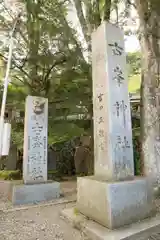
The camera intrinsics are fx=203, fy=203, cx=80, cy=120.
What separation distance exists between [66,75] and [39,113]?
2.07 metres

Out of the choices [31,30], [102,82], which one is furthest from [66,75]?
[102,82]

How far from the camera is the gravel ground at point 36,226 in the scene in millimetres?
2971

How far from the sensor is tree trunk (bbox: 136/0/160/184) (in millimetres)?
4945

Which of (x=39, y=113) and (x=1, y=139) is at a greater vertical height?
(x=39, y=113)

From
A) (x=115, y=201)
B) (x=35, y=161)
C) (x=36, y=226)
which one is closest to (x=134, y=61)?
(x=35, y=161)

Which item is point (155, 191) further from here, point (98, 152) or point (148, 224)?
point (98, 152)

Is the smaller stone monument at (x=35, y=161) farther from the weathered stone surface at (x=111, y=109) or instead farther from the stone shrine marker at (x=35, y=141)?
the weathered stone surface at (x=111, y=109)

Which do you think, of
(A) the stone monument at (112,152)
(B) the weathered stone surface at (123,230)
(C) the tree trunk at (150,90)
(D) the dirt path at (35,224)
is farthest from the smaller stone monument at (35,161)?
(C) the tree trunk at (150,90)

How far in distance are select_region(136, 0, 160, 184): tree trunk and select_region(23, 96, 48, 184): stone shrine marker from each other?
A: 8.60 ft

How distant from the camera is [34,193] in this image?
193 inches

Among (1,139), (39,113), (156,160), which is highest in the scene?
(39,113)

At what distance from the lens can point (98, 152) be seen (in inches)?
139

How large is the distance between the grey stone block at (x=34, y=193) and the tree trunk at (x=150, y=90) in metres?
2.37

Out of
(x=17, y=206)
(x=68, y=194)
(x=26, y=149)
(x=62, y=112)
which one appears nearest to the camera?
(x=17, y=206)
